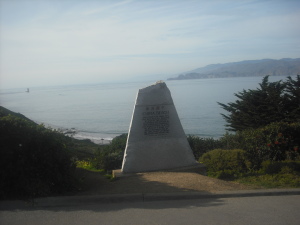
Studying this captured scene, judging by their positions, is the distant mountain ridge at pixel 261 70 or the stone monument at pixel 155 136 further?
the distant mountain ridge at pixel 261 70

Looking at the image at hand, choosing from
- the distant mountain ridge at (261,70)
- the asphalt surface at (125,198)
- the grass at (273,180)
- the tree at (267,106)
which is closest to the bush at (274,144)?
the grass at (273,180)

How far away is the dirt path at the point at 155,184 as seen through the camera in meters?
6.55

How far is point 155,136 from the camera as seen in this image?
8.78m

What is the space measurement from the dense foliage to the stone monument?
2.21 metres

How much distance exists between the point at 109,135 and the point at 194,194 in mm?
22700

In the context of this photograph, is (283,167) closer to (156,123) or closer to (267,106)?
(156,123)

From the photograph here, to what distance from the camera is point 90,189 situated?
6.83 metres

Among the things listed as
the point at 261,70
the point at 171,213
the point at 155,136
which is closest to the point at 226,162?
the point at 155,136

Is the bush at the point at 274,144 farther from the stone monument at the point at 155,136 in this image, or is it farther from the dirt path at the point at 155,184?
the dirt path at the point at 155,184

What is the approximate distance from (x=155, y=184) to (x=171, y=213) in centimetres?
169

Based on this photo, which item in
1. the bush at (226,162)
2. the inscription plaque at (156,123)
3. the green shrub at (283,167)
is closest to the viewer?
the green shrub at (283,167)

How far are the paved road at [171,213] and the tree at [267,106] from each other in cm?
1195

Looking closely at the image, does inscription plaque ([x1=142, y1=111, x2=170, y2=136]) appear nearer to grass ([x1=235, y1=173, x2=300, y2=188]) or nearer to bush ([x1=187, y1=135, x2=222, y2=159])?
grass ([x1=235, y1=173, x2=300, y2=188])

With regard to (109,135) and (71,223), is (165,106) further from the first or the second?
(109,135)
